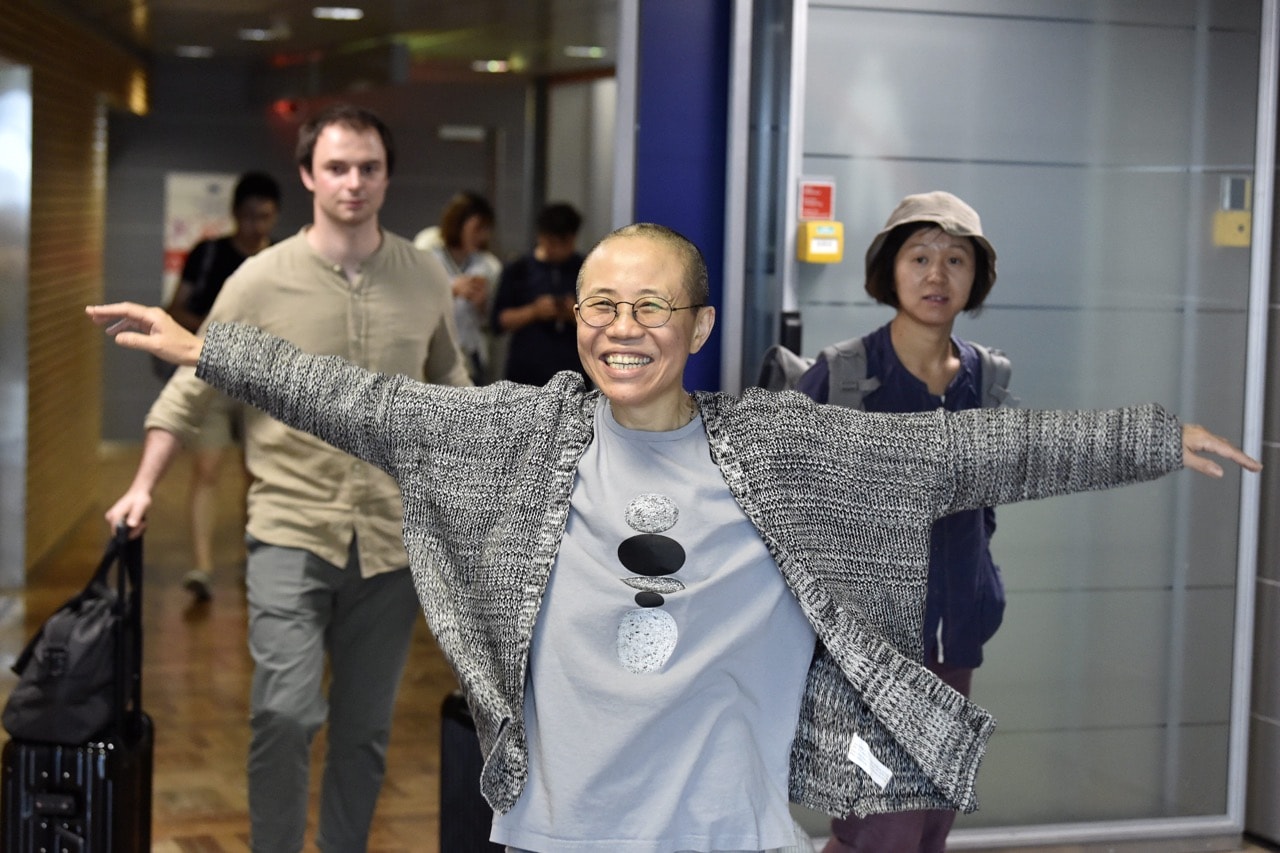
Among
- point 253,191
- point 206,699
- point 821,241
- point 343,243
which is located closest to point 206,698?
point 206,699

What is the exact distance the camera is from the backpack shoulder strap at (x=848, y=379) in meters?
3.38

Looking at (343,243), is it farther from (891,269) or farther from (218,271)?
(218,271)

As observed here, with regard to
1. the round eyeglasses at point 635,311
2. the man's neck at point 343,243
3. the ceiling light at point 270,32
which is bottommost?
the round eyeglasses at point 635,311

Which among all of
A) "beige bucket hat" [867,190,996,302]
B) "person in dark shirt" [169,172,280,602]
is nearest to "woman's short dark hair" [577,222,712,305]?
"beige bucket hat" [867,190,996,302]

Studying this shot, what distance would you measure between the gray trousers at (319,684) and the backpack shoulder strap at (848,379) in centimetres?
103

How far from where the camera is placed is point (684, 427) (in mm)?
2461

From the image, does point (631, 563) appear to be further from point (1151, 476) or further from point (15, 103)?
point (15, 103)

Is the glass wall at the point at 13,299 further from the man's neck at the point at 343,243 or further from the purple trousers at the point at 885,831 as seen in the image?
the purple trousers at the point at 885,831

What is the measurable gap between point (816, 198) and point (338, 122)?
122 cm

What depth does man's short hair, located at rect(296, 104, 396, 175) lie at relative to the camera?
3.67 meters

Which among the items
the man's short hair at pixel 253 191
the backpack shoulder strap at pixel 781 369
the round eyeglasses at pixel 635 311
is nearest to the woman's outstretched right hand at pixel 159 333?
the round eyeglasses at pixel 635 311

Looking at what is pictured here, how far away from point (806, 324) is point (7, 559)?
5.05 meters

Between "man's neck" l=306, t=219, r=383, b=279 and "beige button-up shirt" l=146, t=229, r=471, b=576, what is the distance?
0.02 meters

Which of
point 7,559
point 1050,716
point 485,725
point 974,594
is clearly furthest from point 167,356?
point 7,559
